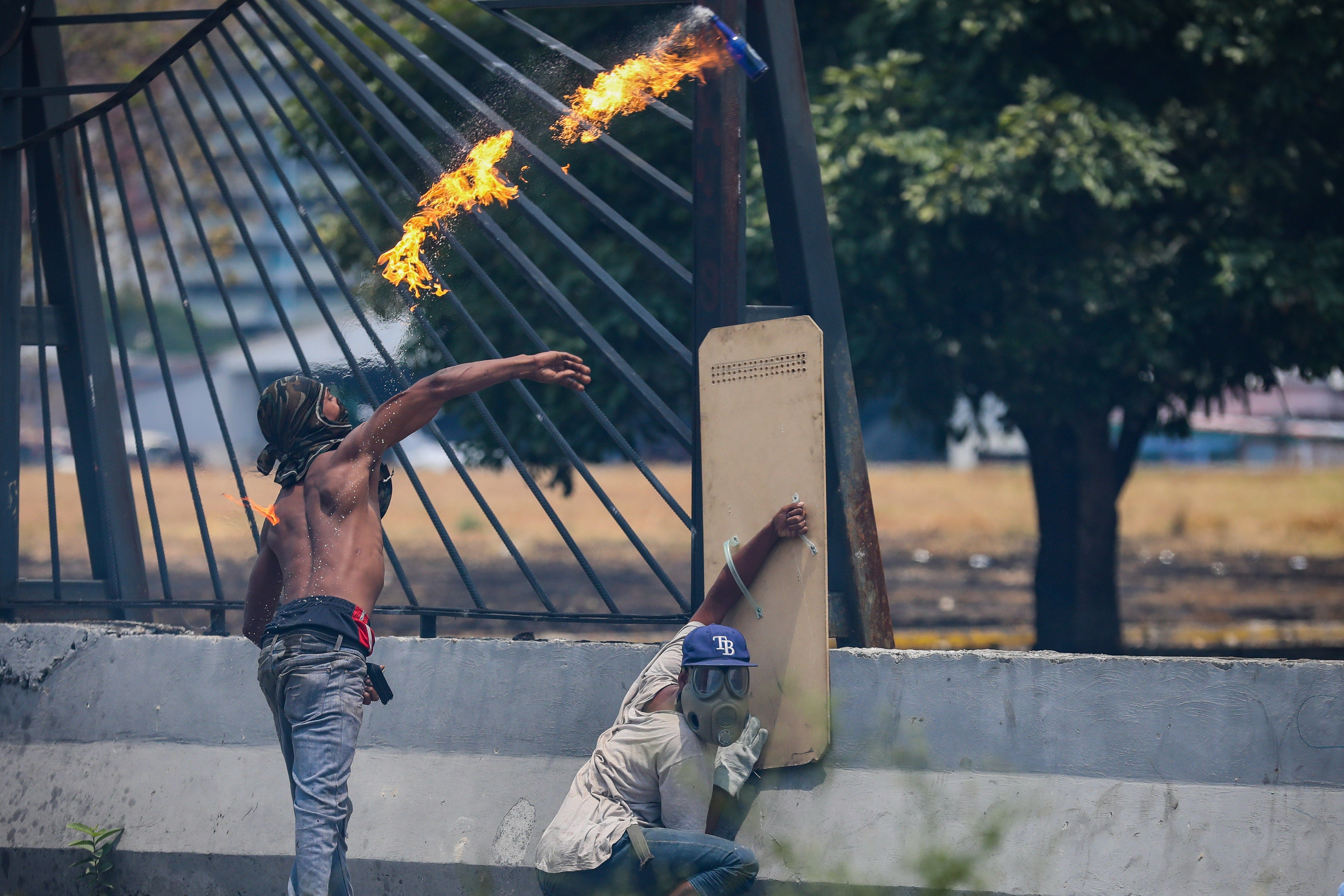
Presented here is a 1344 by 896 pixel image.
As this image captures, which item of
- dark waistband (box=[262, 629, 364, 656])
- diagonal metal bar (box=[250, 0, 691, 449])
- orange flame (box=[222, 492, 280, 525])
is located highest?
diagonal metal bar (box=[250, 0, 691, 449])

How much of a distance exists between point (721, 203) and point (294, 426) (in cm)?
188

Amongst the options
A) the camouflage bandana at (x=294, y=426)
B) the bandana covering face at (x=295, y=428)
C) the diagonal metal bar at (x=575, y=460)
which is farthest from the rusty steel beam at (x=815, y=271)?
the camouflage bandana at (x=294, y=426)

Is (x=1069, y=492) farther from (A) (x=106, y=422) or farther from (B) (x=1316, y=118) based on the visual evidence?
(A) (x=106, y=422)

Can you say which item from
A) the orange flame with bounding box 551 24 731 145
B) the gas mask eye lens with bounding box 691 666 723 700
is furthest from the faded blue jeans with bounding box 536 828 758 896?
the orange flame with bounding box 551 24 731 145

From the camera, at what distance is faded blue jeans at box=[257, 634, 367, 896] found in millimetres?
3773

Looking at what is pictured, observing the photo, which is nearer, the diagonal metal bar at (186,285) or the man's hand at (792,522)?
the man's hand at (792,522)

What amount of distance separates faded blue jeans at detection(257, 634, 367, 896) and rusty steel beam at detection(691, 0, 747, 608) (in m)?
1.50

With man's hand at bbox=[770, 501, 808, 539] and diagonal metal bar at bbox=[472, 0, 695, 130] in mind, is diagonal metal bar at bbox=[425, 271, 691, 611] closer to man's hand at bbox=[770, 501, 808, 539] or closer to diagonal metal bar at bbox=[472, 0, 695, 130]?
man's hand at bbox=[770, 501, 808, 539]

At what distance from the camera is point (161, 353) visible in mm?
5578

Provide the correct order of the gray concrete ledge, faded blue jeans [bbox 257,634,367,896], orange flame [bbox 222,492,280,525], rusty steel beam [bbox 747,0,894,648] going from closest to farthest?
faded blue jeans [bbox 257,634,367,896]
orange flame [bbox 222,492,280,525]
the gray concrete ledge
rusty steel beam [bbox 747,0,894,648]

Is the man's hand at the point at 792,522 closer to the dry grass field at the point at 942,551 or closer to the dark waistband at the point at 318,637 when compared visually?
the dark waistband at the point at 318,637

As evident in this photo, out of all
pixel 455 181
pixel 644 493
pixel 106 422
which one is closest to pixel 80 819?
pixel 106 422

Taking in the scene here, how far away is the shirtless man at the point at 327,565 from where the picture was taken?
12.6 feet

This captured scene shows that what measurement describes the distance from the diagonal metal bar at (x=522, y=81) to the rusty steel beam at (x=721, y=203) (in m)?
0.13
